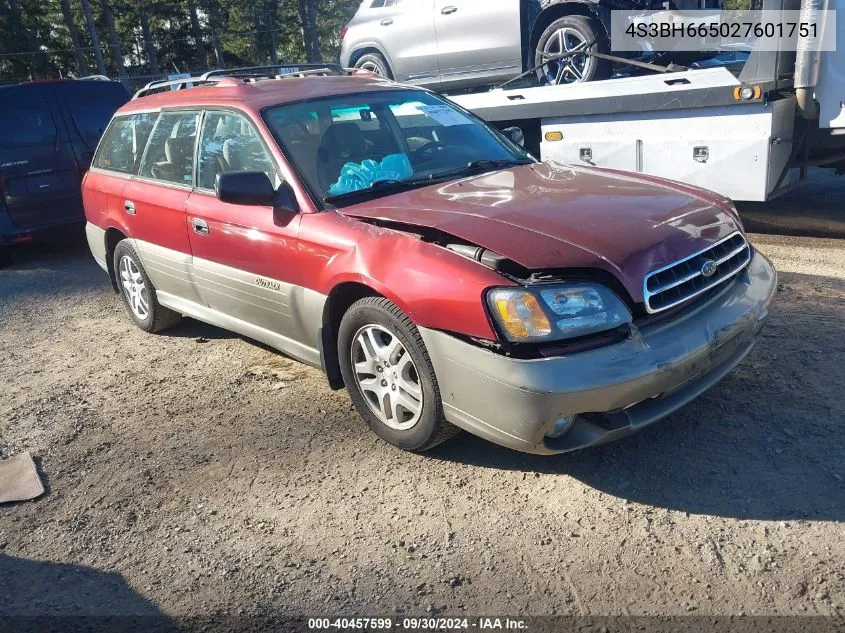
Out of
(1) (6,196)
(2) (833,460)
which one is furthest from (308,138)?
(1) (6,196)

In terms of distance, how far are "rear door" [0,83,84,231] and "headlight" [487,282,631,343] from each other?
7067mm

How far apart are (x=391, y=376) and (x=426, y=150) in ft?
5.15

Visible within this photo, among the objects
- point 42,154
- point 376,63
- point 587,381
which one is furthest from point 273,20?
point 587,381

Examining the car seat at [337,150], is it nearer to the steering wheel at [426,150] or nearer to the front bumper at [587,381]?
the steering wheel at [426,150]

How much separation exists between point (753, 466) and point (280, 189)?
2664 mm

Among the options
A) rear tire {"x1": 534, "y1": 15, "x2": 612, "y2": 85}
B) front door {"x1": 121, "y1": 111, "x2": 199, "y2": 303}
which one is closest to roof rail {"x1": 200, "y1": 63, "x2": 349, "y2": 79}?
front door {"x1": 121, "y1": 111, "x2": 199, "y2": 303}

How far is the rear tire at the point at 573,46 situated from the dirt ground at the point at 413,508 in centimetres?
367

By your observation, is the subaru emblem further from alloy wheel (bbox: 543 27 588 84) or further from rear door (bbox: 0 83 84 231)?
rear door (bbox: 0 83 84 231)

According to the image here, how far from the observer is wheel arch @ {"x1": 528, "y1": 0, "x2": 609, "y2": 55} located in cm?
731

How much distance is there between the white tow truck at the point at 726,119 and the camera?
6270mm

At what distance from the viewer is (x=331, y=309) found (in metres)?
3.81

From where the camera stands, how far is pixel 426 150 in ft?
14.7

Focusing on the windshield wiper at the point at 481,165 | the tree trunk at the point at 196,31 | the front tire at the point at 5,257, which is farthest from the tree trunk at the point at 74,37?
the windshield wiper at the point at 481,165

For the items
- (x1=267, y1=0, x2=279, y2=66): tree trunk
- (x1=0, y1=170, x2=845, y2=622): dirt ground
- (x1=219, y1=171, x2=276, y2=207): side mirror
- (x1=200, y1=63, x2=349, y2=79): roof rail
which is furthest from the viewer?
(x1=267, y1=0, x2=279, y2=66): tree trunk
